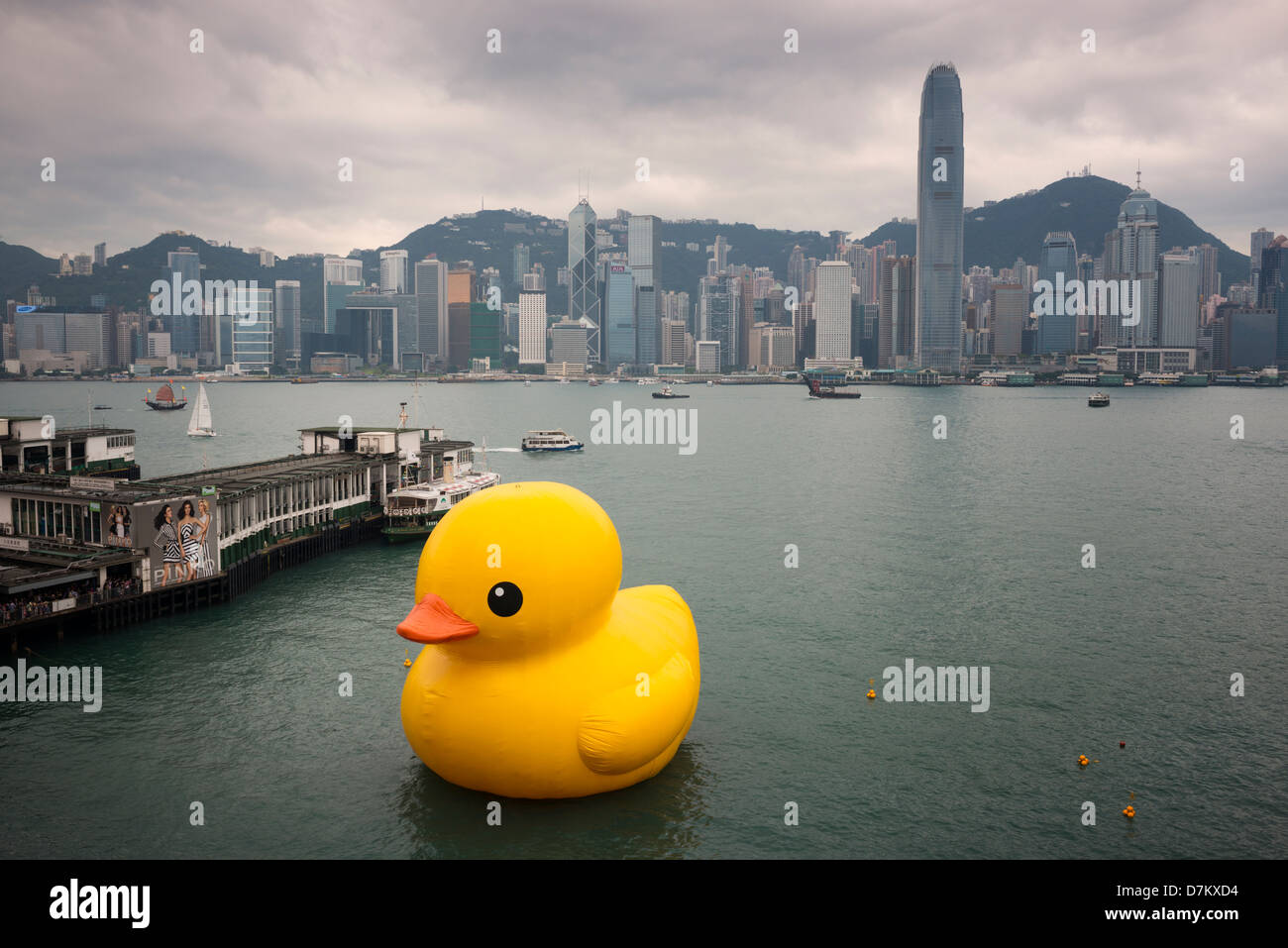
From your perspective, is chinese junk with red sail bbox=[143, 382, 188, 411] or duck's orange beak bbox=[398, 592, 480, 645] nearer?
duck's orange beak bbox=[398, 592, 480, 645]

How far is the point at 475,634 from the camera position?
1612 cm

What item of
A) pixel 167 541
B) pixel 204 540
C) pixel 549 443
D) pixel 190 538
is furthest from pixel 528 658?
pixel 549 443

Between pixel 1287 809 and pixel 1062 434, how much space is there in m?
109

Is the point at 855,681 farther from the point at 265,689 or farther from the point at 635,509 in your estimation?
the point at 635,509

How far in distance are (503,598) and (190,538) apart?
24890 millimetres

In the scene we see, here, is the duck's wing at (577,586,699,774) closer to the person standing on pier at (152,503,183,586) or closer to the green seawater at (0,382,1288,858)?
the green seawater at (0,382,1288,858)

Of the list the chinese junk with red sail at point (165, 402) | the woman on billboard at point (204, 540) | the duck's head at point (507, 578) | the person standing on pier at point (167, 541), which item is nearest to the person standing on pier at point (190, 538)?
the woman on billboard at point (204, 540)

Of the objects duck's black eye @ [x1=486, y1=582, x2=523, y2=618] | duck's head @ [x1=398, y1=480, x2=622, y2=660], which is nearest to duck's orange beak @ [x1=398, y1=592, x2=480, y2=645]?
duck's head @ [x1=398, y1=480, x2=622, y2=660]

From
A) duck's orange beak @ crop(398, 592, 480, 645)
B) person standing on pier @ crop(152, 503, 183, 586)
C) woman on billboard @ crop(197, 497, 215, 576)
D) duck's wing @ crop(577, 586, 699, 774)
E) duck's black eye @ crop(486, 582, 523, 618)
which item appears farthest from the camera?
woman on billboard @ crop(197, 497, 215, 576)

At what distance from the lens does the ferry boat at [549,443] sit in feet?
327

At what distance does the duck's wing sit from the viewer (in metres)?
16.6

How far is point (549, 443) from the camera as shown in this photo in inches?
3932

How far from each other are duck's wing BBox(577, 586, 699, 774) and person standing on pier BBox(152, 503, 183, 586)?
23512 mm

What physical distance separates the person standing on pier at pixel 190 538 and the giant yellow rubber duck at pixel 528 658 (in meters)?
22.1
